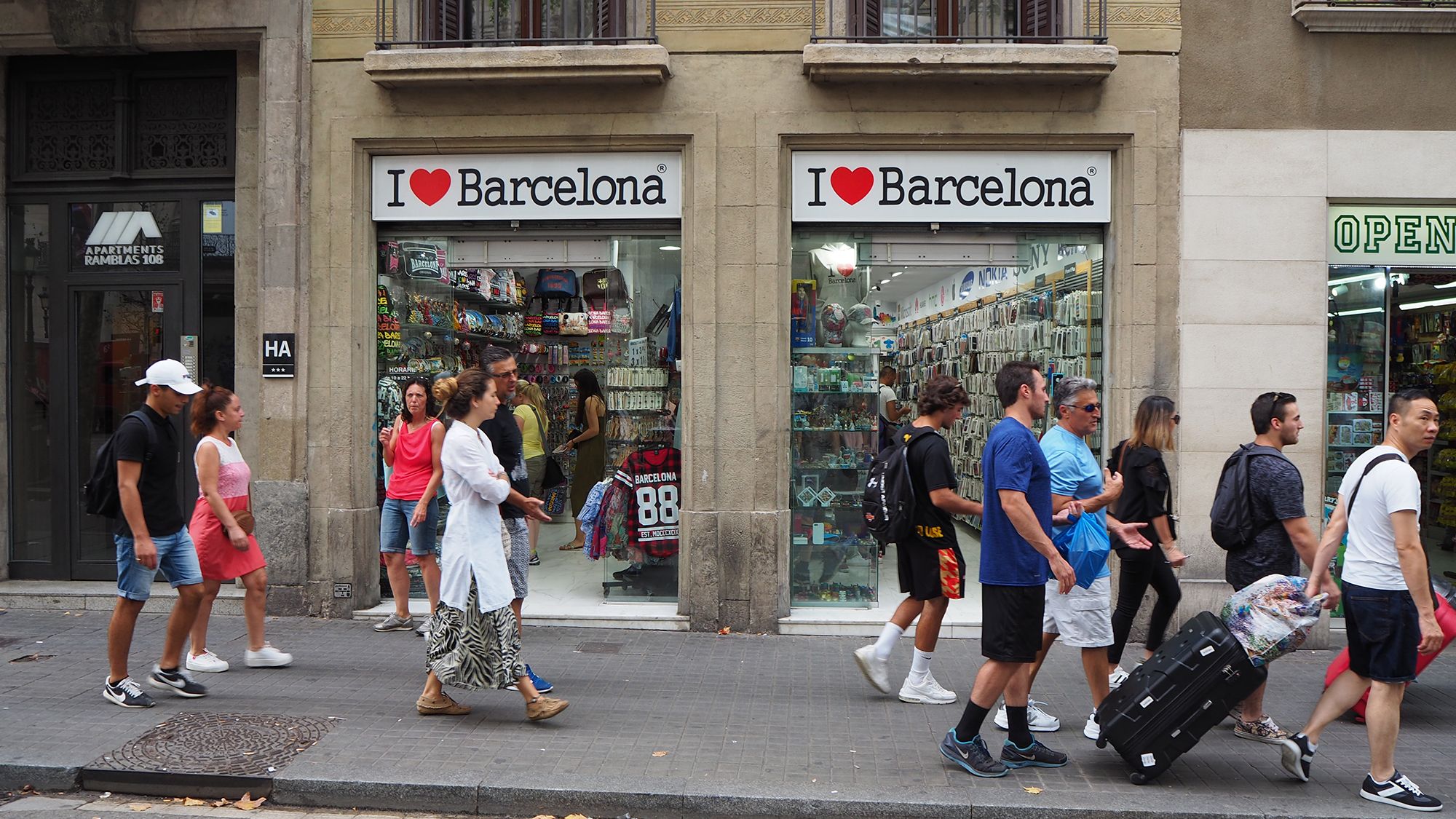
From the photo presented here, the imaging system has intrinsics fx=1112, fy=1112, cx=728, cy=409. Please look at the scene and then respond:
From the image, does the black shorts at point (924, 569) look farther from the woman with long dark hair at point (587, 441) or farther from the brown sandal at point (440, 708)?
the woman with long dark hair at point (587, 441)

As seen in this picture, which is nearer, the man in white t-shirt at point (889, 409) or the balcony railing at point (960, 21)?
the balcony railing at point (960, 21)

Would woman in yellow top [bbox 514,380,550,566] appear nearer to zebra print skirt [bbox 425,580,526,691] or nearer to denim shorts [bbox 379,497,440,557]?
denim shorts [bbox 379,497,440,557]

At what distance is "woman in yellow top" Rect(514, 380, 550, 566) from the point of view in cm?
1068

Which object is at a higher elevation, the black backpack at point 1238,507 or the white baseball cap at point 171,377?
the white baseball cap at point 171,377

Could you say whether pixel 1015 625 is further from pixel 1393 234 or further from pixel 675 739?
pixel 1393 234

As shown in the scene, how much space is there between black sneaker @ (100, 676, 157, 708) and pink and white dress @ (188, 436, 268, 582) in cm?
75

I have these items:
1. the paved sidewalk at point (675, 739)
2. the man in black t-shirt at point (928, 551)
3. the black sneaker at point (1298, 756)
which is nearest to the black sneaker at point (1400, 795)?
the paved sidewalk at point (675, 739)

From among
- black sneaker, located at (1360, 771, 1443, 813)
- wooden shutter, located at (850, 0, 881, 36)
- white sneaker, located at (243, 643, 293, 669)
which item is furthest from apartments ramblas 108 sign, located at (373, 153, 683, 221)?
black sneaker, located at (1360, 771, 1443, 813)

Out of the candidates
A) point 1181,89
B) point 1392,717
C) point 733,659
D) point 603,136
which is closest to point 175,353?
point 603,136

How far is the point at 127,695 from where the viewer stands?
651 centimetres

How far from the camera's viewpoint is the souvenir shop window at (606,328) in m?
9.37

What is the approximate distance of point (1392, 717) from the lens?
5.14m

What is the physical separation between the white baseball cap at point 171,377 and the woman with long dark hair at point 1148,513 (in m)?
5.57

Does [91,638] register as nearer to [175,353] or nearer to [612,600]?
[175,353]
